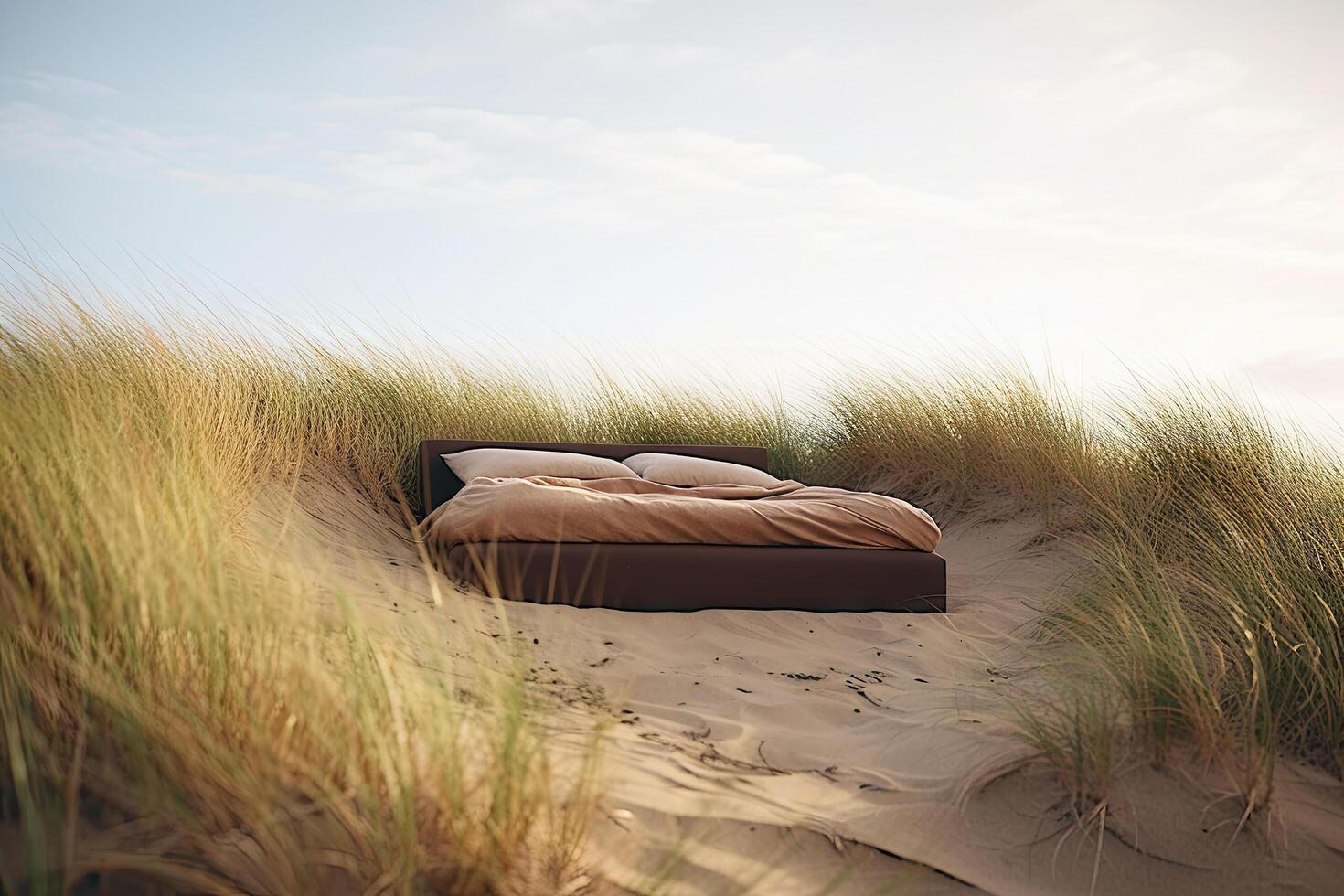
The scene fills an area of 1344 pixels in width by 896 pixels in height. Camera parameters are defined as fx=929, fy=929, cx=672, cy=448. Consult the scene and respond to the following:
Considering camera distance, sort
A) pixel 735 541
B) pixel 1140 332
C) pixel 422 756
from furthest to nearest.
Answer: pixel 1140 332, pixel 735 541, pixel 422 756

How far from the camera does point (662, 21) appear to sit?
7.48 metres

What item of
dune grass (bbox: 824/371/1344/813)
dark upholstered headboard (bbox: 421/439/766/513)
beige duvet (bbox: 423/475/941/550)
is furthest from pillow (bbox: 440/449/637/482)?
dune grass (bbox: 824/371/1344/813)

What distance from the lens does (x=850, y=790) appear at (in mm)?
1778

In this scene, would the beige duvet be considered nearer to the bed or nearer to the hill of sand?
the bed

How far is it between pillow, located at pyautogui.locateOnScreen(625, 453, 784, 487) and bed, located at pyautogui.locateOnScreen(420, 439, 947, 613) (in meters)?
1.19

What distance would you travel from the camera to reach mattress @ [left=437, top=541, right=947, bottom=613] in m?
3.39

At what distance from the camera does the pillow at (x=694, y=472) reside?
16.0 ft

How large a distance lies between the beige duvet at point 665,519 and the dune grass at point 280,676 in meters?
0.72

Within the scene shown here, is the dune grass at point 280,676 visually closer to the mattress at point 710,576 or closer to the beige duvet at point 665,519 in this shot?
the mattress at point 710,576

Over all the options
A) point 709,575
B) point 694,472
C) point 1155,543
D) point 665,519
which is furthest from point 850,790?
point 694,472

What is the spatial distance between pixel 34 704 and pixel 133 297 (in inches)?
150

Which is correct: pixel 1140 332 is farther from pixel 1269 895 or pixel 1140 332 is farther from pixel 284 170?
pixel 284 170

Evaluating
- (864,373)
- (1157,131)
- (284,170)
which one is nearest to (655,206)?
(864,373)

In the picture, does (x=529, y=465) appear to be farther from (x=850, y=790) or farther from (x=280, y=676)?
(x=280, y=676)
